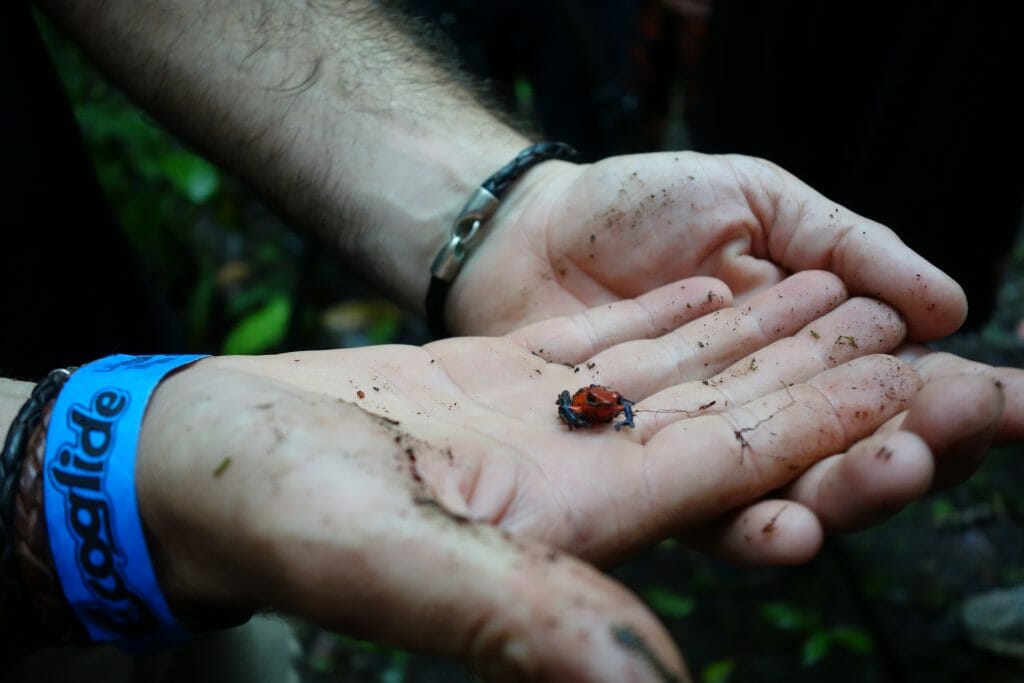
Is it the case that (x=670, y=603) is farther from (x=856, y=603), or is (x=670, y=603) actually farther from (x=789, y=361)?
(x=789, y=361)

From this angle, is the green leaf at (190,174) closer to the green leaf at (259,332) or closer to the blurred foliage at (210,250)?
the blurred foliage at (210,250)

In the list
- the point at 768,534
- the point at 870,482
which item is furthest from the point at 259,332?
the point at 870,482

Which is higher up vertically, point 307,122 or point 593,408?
point 307,122

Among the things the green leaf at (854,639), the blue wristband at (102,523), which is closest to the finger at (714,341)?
the blue wristband at (102,523)

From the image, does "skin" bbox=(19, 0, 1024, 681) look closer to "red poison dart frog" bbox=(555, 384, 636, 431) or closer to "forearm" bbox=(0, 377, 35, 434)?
"red poison dart frog" bbox=(555, 384, 636, 431)

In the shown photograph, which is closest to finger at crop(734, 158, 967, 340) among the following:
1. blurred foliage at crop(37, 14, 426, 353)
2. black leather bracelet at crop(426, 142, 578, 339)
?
black leather bracelet at crop(426, 142, 578, 339)

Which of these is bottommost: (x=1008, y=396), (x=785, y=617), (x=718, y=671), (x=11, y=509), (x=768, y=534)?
(x=718, y=671)
